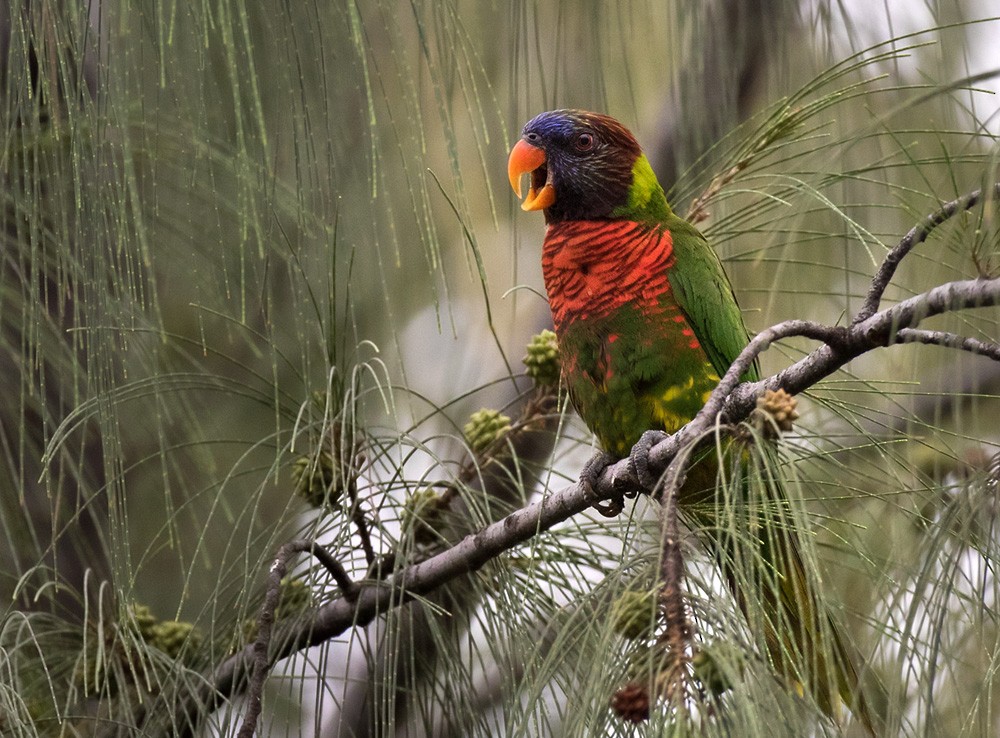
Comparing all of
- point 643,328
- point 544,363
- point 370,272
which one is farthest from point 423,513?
point 370,272

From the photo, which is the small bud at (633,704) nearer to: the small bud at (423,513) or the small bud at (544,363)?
the small bud at (423,513)

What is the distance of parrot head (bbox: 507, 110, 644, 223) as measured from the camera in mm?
1893

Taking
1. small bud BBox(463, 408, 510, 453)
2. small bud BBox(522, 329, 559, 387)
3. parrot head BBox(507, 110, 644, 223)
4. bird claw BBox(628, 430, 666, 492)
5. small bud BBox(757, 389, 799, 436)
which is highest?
parrot head BBox(507, 110, 644, 223)

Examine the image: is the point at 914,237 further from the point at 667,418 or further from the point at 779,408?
the point at 667,418

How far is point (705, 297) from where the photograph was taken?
5.58 feet

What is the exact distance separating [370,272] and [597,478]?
1.46 m

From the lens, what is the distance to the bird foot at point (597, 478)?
136 cm

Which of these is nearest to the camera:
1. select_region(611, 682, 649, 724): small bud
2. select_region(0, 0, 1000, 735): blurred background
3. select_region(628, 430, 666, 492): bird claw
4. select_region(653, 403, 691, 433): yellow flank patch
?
select_region(611, 682, 649, 724): small bud

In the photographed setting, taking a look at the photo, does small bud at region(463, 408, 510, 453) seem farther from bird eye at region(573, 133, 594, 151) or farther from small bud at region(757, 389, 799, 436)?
small bud at region(757, 389, 799, 436)

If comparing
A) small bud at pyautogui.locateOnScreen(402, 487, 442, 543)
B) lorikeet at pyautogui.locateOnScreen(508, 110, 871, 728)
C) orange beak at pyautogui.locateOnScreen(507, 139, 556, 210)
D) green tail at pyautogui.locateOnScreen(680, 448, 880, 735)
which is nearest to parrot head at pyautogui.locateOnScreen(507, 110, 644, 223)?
orange beak at pyautogui.locateOnScreen(507, 139, 556, 210)

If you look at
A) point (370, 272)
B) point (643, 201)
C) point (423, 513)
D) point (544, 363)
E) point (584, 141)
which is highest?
point (584, 141)

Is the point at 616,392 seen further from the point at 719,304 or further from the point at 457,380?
the point at 457,380

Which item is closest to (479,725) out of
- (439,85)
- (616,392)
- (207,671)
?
(207,671)

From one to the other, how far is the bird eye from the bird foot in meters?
0.61
